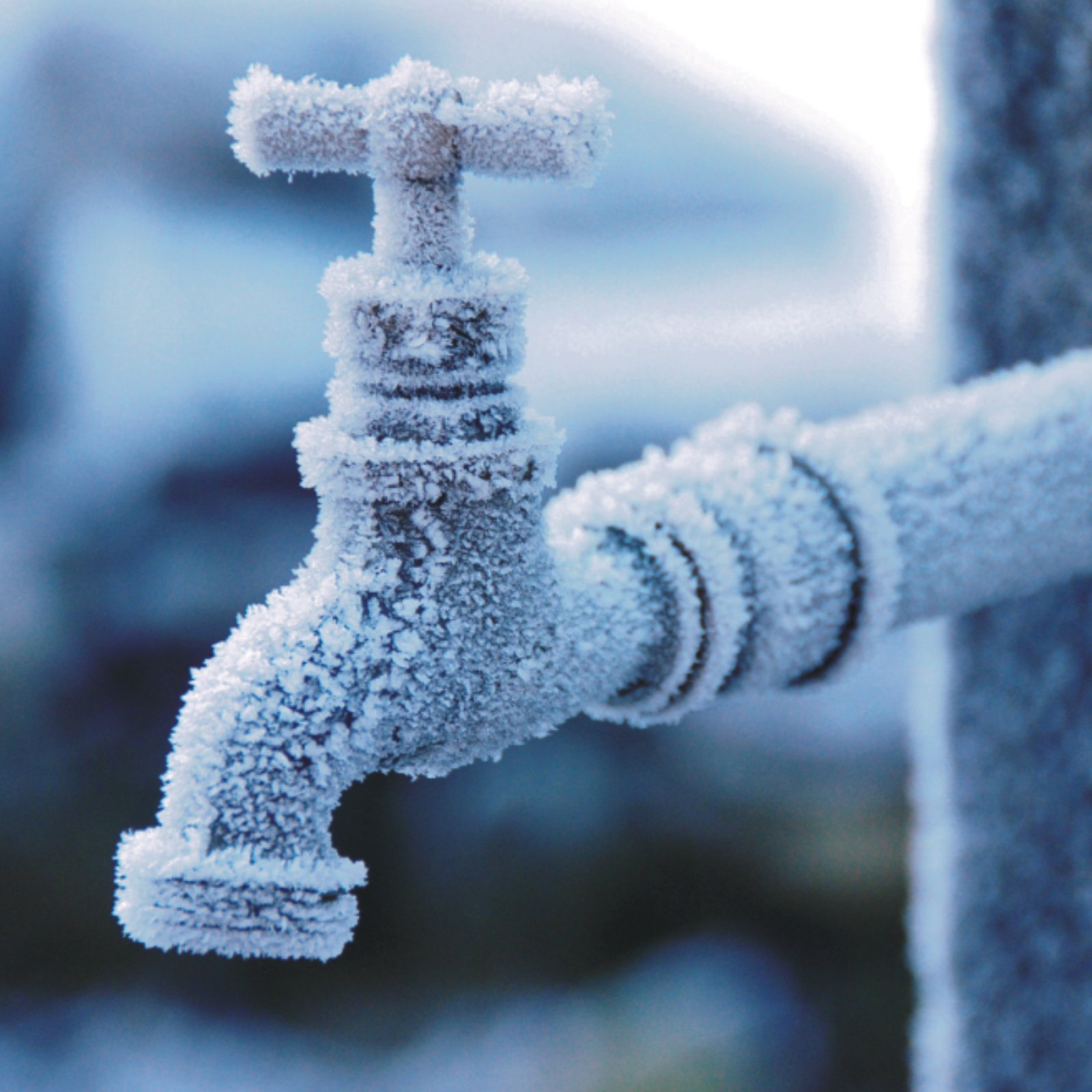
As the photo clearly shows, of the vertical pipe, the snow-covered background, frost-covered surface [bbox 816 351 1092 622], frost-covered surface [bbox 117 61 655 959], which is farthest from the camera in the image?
the snow-covered background

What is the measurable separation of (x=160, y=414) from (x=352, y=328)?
4.95ft

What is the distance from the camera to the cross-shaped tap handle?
0.30m

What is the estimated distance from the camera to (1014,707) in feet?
2.42

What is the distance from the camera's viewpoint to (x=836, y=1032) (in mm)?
2055

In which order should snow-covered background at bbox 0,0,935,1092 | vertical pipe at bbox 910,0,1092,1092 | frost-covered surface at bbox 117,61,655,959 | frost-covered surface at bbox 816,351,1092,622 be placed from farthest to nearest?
snow-covered background at bbox 0,0,935,1092 → vertical pipe at bbox 910,0,1092,1092 → frost-covered surface at bbox 816,351,1092,622 → frost-covered surface at bbox 117,61,655,959

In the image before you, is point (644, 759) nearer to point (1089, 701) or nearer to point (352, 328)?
point (1089, 701)

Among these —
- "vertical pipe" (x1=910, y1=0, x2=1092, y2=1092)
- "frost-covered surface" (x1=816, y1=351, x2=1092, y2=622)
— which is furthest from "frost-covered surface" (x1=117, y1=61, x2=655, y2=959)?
"vertical pipe" (x1=910, y1=0, x2=1092, y2=1092)

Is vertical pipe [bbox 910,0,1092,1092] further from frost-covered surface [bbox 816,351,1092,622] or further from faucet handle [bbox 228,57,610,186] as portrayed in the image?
faucet handle [bbox 228,57,610,186]

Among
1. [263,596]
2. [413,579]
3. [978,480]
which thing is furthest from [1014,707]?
[263,596]

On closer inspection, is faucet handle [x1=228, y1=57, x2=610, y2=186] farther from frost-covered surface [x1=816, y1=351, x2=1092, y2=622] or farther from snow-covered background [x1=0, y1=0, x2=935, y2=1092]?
snow-covered background [x1=0, y1=0, x2=935, y2=1092]

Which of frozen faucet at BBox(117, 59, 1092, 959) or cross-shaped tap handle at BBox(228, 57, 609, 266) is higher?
cross-shaped tap handle at BBox(228, 57, 609, 266)

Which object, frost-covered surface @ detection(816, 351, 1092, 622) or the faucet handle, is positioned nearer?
the faucet handle

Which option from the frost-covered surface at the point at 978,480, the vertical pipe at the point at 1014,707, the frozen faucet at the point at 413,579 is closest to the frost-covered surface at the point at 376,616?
the frozen faucet at the point at 413,579

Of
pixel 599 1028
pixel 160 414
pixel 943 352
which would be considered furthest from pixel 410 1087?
pixel 943 352
